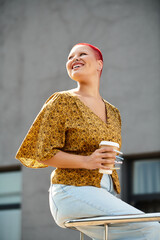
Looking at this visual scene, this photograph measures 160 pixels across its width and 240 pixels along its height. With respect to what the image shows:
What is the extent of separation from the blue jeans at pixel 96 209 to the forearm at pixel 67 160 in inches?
4.5

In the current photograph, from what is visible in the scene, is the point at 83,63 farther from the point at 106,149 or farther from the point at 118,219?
the point at 118,219

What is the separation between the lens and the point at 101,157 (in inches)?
85.2

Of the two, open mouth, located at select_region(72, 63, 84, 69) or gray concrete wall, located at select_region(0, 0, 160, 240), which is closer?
open mouth, located at select_region(72, 63, 84, 69)

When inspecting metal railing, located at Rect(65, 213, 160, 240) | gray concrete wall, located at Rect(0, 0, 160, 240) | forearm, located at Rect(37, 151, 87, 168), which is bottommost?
metal railing, located at Rect(65, 213, 160, 240)

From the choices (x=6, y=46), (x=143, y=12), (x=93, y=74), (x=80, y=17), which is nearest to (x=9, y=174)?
(x=6, y=46)

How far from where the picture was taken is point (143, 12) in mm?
6902

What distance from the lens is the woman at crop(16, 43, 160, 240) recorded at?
2176 mm

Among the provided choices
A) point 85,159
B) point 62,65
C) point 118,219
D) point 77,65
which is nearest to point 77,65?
point 77,65

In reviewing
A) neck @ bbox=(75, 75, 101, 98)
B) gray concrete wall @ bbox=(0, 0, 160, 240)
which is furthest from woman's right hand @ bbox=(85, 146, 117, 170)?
gray concrete wall @ bbox=(0, 0, 160, 240)

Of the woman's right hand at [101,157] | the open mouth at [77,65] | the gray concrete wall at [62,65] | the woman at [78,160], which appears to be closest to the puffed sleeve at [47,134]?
the woman at [78,160]

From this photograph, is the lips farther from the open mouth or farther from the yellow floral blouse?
the yellow floral blouse

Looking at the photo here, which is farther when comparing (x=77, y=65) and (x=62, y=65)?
(x=62, y=65)

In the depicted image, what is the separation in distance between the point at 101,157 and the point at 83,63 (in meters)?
0.68

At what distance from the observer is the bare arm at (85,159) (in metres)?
2.16
